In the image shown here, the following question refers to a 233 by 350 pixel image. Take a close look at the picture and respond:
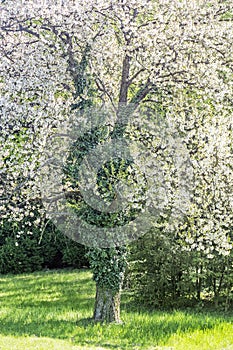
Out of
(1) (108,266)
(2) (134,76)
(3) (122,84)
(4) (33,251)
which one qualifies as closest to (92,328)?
(1) (108,266)

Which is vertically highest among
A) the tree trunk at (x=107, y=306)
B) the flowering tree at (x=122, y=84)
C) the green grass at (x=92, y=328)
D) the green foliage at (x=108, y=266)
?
the flowering tree at (x=122, y=84)

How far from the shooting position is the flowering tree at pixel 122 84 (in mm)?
8273

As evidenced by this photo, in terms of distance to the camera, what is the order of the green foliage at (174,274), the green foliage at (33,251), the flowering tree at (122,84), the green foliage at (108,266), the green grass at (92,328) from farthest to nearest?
the green foliage at (33,251) < the green foliage at (174,274) < the flowering tree at (122,84) < the green foliage at (108,266) < the green grass at (92,328)

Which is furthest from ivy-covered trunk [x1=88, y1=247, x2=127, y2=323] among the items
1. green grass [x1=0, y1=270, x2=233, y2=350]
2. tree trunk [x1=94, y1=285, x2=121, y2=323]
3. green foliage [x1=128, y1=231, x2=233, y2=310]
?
green foliage [x1=128, y1=231, x2=233, y2=310]

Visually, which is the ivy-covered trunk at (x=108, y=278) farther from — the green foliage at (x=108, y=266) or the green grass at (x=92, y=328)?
the green grass at (x=92, y=328)

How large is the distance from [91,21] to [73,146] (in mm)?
2003

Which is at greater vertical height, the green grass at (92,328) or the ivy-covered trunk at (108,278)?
the ivy-covered trunk at (108,278)

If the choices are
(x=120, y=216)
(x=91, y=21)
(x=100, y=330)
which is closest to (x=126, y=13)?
(x=91, y=21)

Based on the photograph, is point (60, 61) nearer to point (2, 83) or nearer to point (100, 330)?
point (2, 83)

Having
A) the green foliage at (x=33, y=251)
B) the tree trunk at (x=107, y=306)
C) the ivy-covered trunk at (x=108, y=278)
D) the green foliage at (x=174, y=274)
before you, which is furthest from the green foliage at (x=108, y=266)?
the green foliage at (x=33, y=251)

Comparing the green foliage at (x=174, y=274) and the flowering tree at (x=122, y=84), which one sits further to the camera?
the green foliage at (x=174, y=274)

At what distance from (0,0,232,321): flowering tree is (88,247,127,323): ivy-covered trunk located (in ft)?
0.05

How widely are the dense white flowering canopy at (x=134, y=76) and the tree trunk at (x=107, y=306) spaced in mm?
1454

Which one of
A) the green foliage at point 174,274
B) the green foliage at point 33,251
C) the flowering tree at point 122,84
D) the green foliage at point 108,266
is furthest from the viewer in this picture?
the green foliage at point 33,251
